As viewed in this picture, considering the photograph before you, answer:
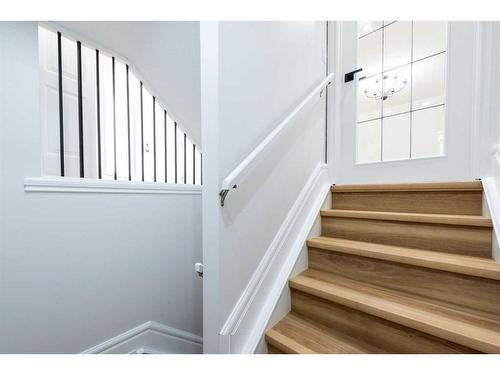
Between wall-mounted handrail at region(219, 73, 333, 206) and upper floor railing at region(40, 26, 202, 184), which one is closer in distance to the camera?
wall-mounted handrail at region(219, 73, 333, 206)

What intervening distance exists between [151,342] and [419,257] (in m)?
1.81

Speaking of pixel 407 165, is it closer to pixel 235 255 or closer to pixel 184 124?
pixel 235 255

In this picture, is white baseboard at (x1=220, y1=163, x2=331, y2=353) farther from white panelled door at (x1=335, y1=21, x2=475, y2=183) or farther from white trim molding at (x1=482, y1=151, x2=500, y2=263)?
white trim molding at (x1=482, y1=151, x2=500, y2=263)

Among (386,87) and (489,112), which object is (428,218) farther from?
(386,87)

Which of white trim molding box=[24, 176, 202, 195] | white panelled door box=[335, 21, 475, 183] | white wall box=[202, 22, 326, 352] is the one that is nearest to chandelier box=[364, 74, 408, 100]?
white panelled door box=[335, 21, 475, 183]

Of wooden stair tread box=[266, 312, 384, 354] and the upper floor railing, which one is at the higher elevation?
the upper floor railing

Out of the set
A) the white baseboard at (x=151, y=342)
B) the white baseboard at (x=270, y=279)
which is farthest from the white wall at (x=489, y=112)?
the white baseboard at (x=151, y=342)

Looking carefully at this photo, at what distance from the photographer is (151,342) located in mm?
→ 1702

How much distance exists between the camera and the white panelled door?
152 centimetres

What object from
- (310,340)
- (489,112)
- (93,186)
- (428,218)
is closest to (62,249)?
(93,186)

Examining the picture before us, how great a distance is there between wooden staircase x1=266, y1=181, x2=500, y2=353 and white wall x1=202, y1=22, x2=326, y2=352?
0.32 metres

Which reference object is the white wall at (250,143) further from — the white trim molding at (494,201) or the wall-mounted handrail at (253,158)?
the white trim molding at (494,201)

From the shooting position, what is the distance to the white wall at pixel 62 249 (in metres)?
1.12
